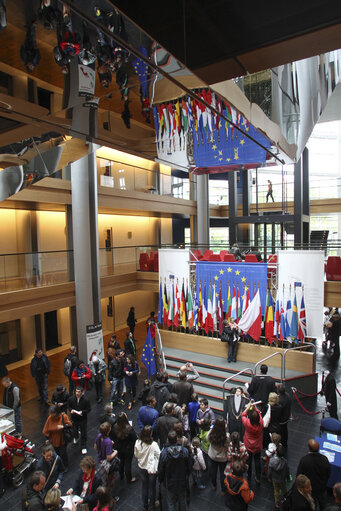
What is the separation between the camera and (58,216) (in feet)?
50.4

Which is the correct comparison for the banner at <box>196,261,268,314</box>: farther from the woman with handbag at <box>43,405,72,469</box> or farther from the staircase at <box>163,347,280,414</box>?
the woman with handbag at <box>43,405,72,469</box>

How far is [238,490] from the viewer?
14.5ft

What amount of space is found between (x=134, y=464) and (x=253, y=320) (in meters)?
5.57

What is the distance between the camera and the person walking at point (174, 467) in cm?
468

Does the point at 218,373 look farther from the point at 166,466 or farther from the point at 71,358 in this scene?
the point at 166,466

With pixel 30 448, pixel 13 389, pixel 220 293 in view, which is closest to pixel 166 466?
pixel 30 448

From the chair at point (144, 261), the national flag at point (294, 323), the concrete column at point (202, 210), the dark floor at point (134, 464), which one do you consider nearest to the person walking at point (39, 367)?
the dark floor at point (134, 464)

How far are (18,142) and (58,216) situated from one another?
14.1 metres

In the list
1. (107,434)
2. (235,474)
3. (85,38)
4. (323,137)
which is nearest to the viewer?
(85,38)

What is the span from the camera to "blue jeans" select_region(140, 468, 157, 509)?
17.2 feet

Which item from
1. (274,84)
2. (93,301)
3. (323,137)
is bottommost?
(93,301)

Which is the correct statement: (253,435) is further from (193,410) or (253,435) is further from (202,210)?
(202,210)

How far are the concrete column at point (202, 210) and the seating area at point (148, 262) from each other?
4287 millimetres

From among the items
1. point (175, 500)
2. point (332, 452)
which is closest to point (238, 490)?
point (175, 500)
